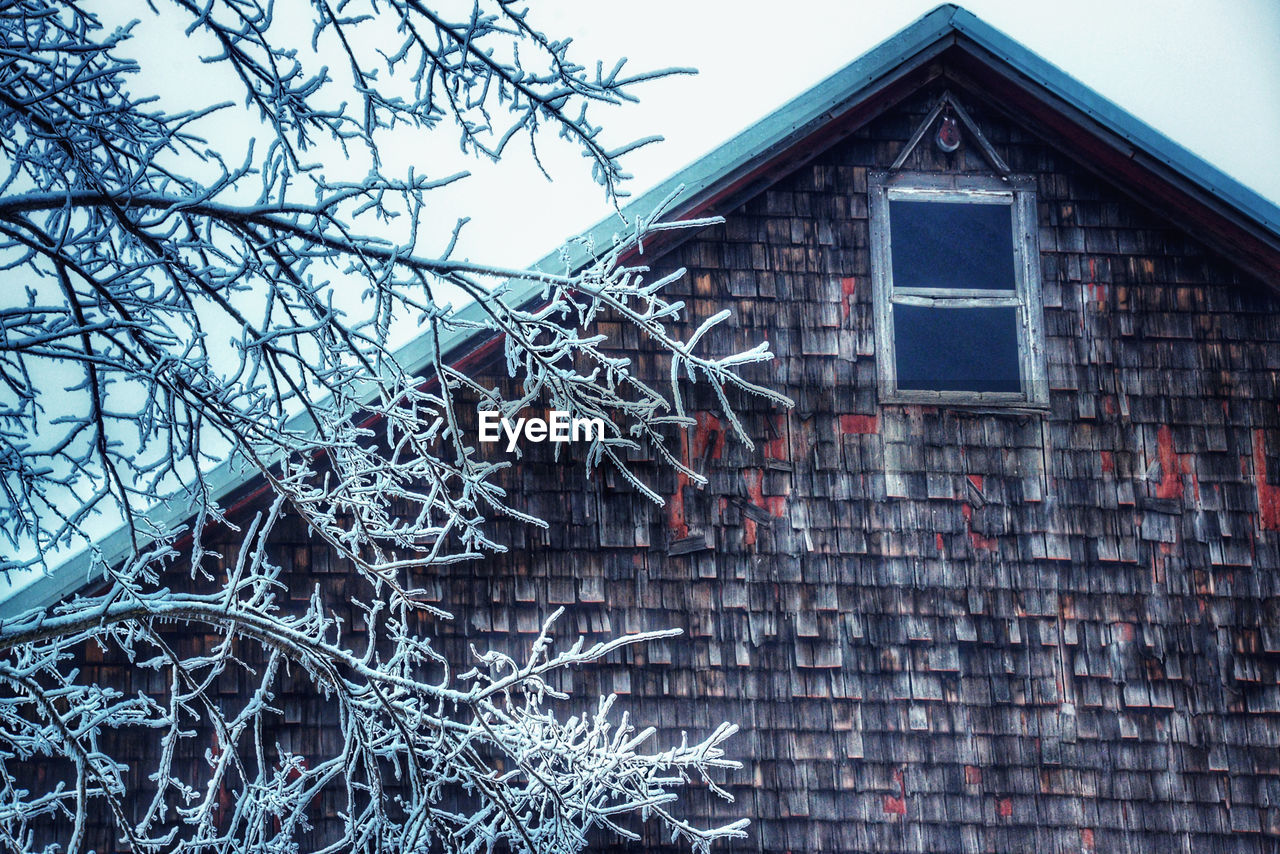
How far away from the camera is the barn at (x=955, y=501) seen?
5.87m

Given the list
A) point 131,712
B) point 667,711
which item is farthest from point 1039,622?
point 131,712

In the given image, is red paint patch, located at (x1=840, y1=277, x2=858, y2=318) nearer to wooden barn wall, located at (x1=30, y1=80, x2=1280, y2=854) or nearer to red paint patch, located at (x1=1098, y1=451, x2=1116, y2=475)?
wooden barn wall, located at (x1=30, y1=80, x2=1280, y2=854)

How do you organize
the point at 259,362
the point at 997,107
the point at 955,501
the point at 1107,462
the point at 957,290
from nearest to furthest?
1. the point at 259,362
2. the point at 955,501
3. the point at 1107,462
4. the point at 957,290
5. the point at 997,107

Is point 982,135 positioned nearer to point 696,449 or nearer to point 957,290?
point 957,290

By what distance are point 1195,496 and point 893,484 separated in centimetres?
174

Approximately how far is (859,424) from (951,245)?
1.29 m

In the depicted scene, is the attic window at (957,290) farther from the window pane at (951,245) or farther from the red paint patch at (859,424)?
the red paint patch at (859,424)

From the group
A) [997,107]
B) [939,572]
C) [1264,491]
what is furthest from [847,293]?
[1264,491]

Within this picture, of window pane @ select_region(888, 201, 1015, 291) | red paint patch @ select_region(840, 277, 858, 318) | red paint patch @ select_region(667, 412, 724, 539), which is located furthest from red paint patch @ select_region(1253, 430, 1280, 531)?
red paint patch @ select_region(667, 412, 724, 539)

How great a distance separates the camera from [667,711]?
5828mm

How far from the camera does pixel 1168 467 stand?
6.36 meters

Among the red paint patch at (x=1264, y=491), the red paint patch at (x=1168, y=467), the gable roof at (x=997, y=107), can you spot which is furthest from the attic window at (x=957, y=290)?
the red paint patch at (x=1264, y=491)

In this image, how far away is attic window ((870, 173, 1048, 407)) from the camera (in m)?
6.44

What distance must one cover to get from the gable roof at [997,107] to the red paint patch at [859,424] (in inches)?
54.9
